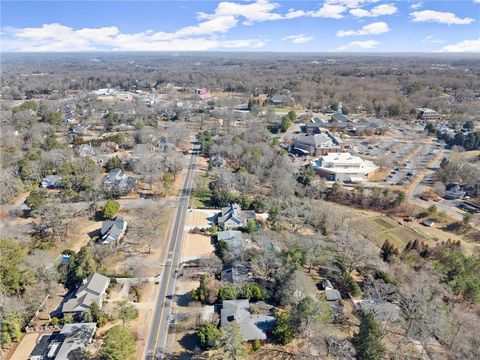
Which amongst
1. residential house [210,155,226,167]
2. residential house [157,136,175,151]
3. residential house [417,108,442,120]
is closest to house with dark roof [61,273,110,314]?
residential house [210,155,226,167]

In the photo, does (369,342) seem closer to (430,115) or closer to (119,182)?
(119,182)

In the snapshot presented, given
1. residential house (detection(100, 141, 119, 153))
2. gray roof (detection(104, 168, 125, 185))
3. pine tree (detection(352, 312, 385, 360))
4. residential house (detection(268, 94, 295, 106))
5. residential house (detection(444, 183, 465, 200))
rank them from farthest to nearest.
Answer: residential house (detection(268, 94, 295, 106))
residential house (detection(100, 141, 119, 153))
residential house (detection(444, 183, 465, 200))
gray roof (detection(104, 168, 125, 185))
pine tree (detection(352, 312, 385, 360))

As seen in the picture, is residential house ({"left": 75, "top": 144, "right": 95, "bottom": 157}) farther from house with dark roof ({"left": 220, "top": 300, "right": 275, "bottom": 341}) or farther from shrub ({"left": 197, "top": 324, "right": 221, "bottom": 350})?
shrub ({"left": 197, "top": 324, "right": 221, "bottom": 350})

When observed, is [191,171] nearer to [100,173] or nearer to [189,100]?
[100,173]

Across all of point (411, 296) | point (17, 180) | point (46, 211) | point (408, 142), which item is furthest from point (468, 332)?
point (408, 142)

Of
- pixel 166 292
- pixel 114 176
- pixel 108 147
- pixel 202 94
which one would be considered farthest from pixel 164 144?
pixel 202 94

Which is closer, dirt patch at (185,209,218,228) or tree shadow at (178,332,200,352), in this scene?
tree shadow at (178,332,200,352)
